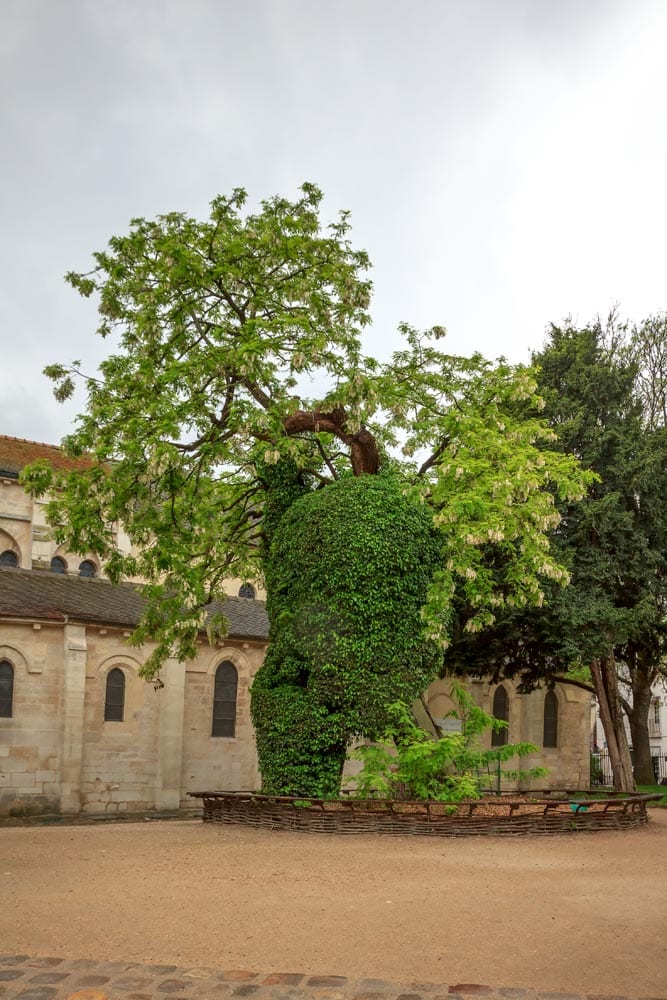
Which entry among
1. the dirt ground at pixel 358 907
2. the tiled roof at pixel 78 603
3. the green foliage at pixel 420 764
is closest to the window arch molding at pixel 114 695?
the tiled roof at pixel 78 603

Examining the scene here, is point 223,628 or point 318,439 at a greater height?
point 318,439

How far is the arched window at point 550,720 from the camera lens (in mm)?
39781

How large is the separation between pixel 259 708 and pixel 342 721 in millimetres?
2209

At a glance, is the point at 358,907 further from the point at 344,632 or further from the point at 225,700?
the point at 225,700

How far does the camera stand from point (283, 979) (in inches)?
269

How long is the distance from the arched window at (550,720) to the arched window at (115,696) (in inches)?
762

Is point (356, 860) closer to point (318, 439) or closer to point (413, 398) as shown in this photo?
point (318, 439)

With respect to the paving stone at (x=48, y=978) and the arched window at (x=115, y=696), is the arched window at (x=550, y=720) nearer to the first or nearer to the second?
the arched window at (x=115, y=696)

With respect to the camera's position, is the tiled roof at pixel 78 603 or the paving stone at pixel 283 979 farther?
the tiled roof at pixel 78 603

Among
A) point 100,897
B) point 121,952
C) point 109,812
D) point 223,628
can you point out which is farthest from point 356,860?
point 109,812

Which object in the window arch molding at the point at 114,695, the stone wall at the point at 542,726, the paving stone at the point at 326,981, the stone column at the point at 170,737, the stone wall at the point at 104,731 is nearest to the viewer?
the paving stone at the point at 326,981

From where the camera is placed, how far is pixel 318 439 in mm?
21500

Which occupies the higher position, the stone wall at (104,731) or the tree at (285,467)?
the tree at (285,467)

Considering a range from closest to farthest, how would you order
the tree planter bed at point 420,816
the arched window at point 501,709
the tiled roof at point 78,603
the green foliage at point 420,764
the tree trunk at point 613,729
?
the tree planter bed at point 420,816
the green foliage at point 420,764
the tiled roof at point 78,603
the tree trunk at point 613,729
the arched window at point 501,709
